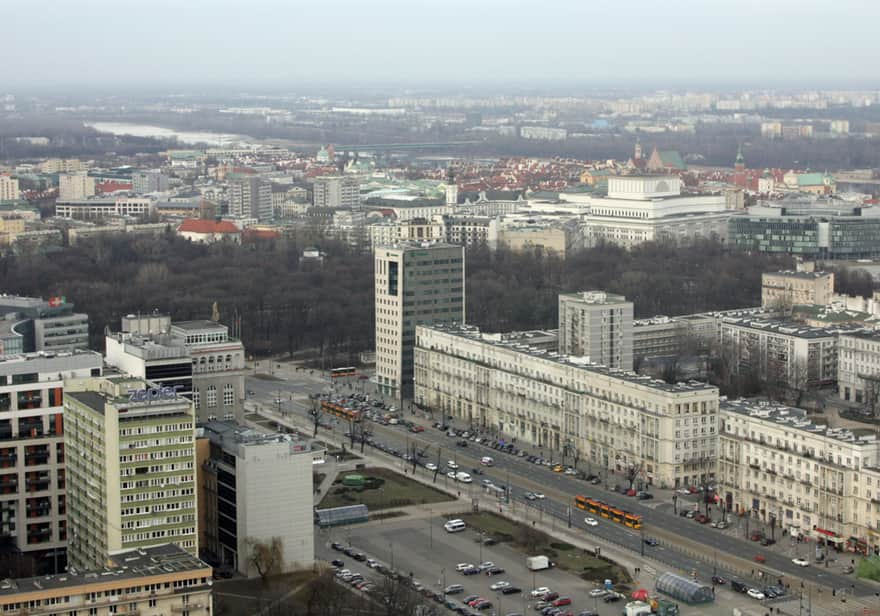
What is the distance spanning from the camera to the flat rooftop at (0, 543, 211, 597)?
29.2 meters

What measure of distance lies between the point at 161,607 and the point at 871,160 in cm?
12743

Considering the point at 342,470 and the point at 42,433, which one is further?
the point at 342,470

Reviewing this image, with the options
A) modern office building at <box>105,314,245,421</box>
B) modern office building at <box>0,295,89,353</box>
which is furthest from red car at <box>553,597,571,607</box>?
modern office building at <box>0,295,89,353</box>

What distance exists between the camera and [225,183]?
404ft

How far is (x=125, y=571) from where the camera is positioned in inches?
1177

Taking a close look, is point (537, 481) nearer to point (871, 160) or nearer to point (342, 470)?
point (342, 470)

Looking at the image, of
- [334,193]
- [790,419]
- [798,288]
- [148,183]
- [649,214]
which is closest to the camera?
[790,419]

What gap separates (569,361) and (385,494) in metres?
7.79

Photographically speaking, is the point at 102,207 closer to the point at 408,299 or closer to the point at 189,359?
the point at 408,299

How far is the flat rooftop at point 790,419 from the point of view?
129 ft

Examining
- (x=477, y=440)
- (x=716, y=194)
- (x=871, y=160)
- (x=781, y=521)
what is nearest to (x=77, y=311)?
(x=477, y=440)

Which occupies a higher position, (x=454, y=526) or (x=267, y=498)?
(x=267, y=498)

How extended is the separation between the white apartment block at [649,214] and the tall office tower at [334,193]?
21.7 metres

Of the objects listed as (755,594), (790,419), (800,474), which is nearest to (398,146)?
(790,419)
